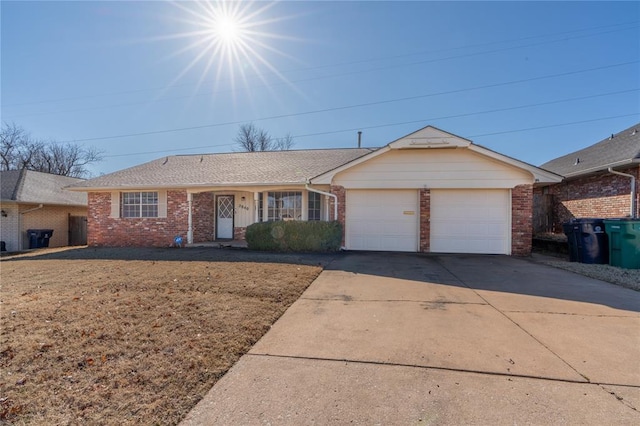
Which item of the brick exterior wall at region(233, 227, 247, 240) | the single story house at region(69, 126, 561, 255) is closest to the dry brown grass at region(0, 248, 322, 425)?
the single story house at region(69, 126, 561, 255)

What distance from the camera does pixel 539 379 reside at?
2668 mm

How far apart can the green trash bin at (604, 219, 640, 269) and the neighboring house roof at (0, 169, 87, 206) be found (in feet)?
70.3

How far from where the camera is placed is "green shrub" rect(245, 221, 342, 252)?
10.5 metres

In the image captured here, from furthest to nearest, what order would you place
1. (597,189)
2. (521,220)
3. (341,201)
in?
(597,189)
(341,201)
(521,220)

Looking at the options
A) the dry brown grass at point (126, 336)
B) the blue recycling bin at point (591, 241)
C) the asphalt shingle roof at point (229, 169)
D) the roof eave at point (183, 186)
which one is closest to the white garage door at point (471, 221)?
the blue recycling bin at point (591, 241)

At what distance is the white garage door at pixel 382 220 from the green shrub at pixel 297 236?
2.45 ft

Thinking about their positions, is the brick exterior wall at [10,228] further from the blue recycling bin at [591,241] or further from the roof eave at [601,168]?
the roof eave at [601,168]

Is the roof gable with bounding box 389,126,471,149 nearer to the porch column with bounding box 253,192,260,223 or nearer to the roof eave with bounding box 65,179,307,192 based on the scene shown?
the roof eave with bounding box 65,179,307,192

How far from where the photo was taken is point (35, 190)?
16.2m

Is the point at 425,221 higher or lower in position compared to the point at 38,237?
higher

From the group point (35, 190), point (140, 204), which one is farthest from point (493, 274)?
point (35, 190)

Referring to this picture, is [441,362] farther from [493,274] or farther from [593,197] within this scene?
[593,197]

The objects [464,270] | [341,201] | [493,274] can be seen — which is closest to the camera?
[493,274]

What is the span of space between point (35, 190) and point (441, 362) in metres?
21.4
